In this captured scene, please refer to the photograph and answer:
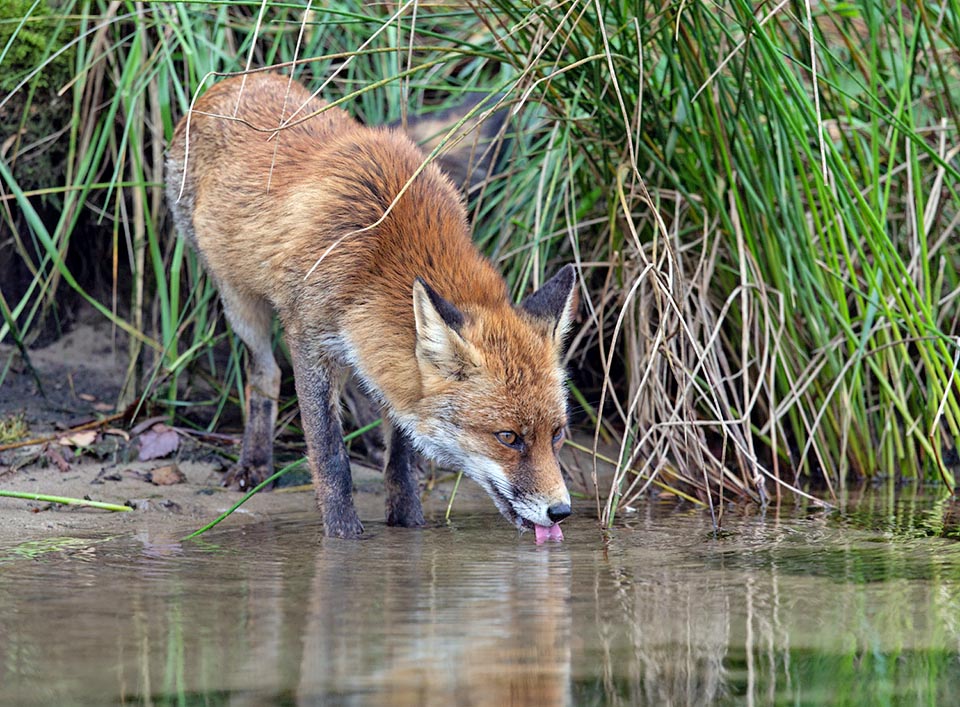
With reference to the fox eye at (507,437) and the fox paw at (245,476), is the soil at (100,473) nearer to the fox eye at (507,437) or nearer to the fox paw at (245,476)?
the fox paw at (245,476)

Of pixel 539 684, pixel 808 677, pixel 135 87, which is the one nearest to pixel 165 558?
pixel 539 684

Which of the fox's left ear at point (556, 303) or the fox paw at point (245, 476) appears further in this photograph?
the fox paw at point (245, 476)

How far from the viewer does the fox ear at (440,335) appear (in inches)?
179

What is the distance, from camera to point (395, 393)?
4.99m

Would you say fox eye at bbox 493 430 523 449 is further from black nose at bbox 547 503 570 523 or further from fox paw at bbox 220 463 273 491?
fox paw at bbox 220 463 273 491

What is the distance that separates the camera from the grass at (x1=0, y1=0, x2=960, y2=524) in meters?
5.35

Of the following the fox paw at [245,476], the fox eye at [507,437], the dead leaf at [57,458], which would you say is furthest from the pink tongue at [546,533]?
the dead leaf at [57,458]

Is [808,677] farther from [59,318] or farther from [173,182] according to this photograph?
[59,318]

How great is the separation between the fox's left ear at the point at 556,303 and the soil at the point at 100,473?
1.22 m

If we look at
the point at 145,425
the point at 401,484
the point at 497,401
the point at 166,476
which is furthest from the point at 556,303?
the point at 145,425

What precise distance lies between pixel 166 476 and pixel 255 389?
652mm

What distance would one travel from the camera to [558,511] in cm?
446

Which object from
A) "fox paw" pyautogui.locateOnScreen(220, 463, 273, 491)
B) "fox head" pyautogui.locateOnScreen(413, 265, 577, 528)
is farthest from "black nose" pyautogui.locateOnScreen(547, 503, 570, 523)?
"fox paw" pyautogui.locateOnScreen(220, 463, 273, 491)

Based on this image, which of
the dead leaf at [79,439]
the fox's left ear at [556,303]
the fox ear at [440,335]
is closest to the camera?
the fox ear at [440,335]
